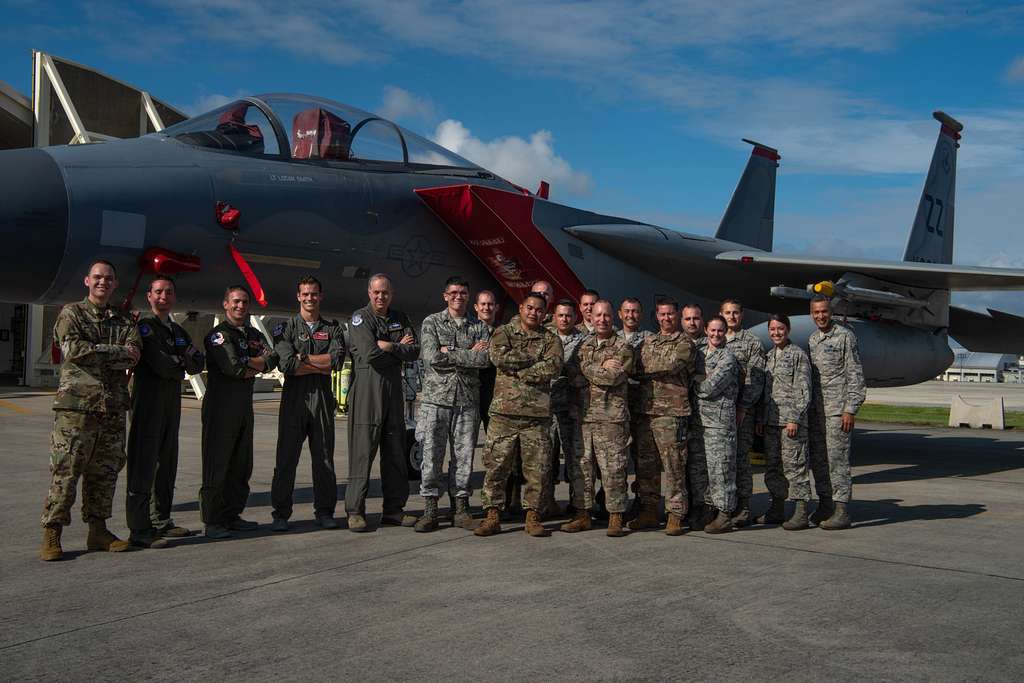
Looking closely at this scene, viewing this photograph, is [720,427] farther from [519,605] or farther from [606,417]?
[519,605]

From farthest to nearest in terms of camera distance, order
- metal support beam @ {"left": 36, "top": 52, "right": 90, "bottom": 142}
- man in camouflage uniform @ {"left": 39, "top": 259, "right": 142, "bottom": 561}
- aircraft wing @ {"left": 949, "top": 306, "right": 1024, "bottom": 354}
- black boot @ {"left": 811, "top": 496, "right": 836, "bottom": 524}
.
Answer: metal support beam @ {"left": 36, "top": 52, "right": 90, "bottom": 142}, aircraft wing @ {"left": 949, "top": 306, "right": 1024, "bottom": 354}, black boot @ {"left": 811, "top": 496, "right": 836, "bottom": 524}, man in camouflage uniform @ {"left": 39, "top": 259, "right": 142, "bottom": 561}

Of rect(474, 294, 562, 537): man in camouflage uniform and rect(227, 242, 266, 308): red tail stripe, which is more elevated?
rect(227, 242, 266, 308): red tail stripe

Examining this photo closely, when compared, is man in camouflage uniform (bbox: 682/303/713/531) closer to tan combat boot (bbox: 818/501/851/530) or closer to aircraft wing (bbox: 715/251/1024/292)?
tan combat boot (bbox: 818/501/851/530)

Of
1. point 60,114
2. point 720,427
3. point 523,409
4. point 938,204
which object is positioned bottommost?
point 720,427

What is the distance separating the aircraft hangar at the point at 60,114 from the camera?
77.0ft

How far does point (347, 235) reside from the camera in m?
6.66

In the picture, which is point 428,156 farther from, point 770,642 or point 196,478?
point 770,642

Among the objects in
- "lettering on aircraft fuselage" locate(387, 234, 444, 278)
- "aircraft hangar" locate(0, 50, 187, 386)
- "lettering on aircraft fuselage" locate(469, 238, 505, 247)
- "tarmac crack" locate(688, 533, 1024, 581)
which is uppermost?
"aircraft hangar" locate(0, 50, 187, 386)

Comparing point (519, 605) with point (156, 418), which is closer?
point (519, 605)

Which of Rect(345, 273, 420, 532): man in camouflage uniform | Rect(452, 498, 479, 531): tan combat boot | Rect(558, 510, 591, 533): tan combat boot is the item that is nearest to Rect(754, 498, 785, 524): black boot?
Rect(558, 510, 591, 533): tan combat boot

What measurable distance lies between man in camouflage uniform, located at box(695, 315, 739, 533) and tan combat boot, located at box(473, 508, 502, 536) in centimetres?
140

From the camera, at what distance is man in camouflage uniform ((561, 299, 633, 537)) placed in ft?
17.5

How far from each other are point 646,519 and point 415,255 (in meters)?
3.02

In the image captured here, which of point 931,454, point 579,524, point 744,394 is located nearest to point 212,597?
point 579,524
